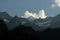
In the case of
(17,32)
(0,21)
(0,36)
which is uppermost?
(0,21)

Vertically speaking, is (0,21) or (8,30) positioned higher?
(0,21)

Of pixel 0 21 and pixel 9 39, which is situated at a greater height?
pixel 0 21

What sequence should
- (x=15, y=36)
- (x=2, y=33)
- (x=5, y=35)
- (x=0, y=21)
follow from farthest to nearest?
(x=0, y=21)
(x=15, y=36)
(x=5, y=35)
(x=2, y=33)

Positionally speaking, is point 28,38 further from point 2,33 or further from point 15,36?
point 2,33

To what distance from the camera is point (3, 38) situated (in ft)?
236

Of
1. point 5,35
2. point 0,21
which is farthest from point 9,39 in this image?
point 0,21

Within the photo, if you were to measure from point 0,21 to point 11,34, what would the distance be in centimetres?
1288

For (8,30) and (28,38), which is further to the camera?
(28,38)

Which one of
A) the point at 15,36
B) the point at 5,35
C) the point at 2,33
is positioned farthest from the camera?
the point at 15,36

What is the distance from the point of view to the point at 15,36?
260ft

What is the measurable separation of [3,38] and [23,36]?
952cm

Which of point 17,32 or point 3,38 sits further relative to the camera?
point 17,32

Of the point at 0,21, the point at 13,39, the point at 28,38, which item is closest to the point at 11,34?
the point at 13,39

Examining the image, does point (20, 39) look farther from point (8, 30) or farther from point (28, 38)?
point (8, 30)
